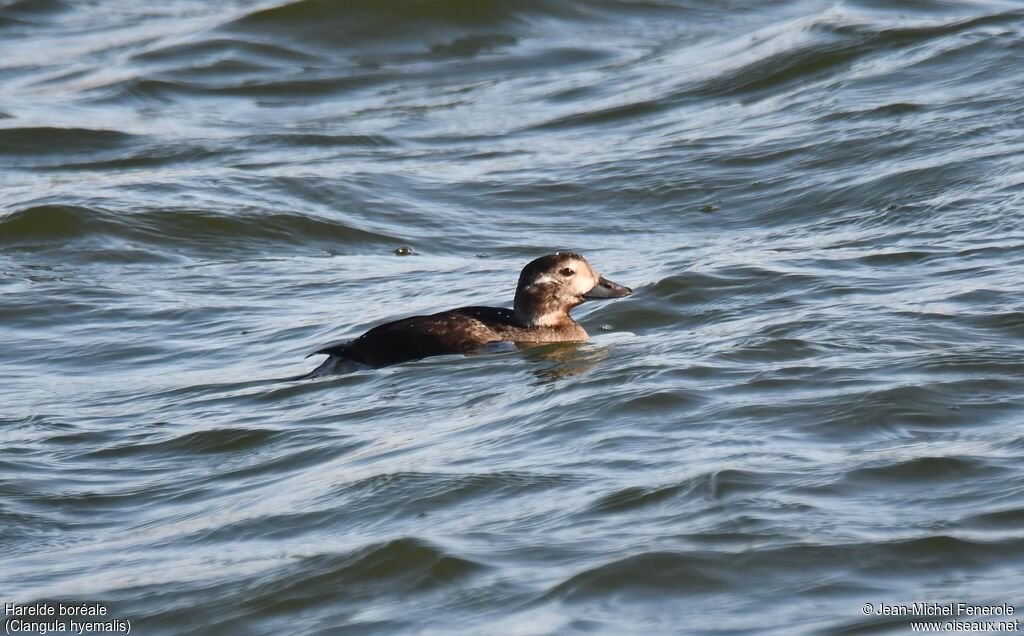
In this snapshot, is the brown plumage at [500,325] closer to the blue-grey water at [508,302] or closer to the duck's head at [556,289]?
the duck's head at [556,289]

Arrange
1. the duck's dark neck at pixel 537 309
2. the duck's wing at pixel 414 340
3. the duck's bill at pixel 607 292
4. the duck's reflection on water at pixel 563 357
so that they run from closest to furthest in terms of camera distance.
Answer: the duck's reflection on water at pixel 563 357 → the duck's wing at pixel 414 340 → the duck's dark neck at pixel 537 309 → the duck's bill at pixel 607 292

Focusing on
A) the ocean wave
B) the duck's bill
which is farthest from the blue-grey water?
the duck's bill

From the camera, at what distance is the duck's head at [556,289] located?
945cm

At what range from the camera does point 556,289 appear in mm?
9469

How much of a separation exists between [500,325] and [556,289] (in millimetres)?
384

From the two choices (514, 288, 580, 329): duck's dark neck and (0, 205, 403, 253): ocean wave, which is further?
(0, 205, 403, 253): ocean wave

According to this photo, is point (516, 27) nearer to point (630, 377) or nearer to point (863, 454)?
point (630, 377)

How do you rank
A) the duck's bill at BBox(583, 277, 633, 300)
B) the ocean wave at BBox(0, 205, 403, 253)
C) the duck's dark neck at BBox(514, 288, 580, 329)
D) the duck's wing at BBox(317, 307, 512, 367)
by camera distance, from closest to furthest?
the duck's wing at BBox(317, 307, 512, 367), the duck's dark neck at BBox(514, 288, 580, 329), the duck's bill at BBox(583, 277, 633, 300), the ocean wave at BBox(0, 205, 403, 253)

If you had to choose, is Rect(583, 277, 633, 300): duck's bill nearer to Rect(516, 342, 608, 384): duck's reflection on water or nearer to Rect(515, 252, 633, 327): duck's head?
Rect(515, 252, 633, 327): duck's head

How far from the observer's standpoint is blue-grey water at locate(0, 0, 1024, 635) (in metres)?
5.80

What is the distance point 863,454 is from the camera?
660cm

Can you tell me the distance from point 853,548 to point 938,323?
3224 mm

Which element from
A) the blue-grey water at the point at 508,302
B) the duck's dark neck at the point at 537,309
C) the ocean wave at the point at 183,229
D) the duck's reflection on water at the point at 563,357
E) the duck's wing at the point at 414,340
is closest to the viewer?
the blue-grey water at the point at 508,302

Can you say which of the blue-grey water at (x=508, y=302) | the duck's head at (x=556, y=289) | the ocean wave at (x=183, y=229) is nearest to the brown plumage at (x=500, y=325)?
the duck's head at (x=556, y=289)
